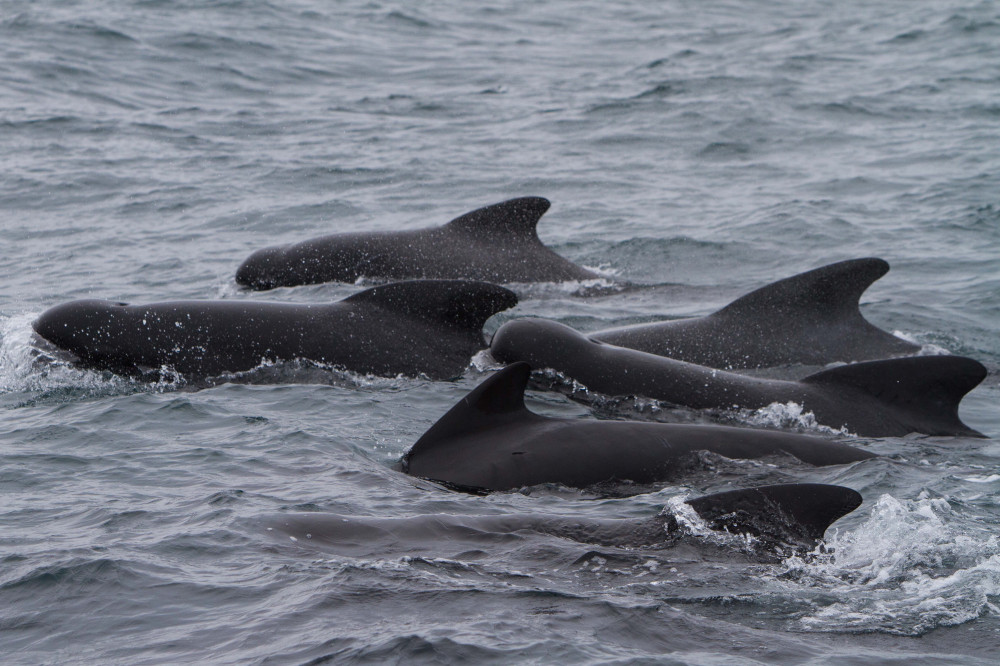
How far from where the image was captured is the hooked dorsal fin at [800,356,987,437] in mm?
9203

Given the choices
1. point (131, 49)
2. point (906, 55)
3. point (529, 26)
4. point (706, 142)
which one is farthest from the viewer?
point (529, 26)

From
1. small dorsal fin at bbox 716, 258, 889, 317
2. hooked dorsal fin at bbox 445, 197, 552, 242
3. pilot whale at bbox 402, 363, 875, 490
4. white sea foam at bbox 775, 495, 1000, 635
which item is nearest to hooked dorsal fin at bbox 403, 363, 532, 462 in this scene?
pilot whale at bbox 402, 363, 875, 490

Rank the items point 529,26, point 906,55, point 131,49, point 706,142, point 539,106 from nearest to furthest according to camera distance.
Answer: point 706,142
point 539,106
point 131,49
point 906,55
point 529,26

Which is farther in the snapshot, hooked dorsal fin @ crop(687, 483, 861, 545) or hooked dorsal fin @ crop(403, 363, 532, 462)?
hooked dorsal fin @ crop(403, 363, 532, 462)

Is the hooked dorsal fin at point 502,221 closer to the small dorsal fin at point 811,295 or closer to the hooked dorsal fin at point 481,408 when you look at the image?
the small dorsal fin at point 811,295

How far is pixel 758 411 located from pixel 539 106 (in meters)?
16.9

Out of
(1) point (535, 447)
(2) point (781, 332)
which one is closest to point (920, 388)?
(2) point (781, 332)

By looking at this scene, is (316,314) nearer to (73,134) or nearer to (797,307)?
(797,307)

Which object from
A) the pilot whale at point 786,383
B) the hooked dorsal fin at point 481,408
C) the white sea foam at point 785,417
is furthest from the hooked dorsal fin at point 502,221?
the hooked dorsal fin at point 481,408

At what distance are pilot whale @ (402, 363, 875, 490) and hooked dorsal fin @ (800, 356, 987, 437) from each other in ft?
4.21

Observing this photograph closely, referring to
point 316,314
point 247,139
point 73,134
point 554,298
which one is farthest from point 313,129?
point 316,314

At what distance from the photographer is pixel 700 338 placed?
434 inches

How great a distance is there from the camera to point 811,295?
436 inches

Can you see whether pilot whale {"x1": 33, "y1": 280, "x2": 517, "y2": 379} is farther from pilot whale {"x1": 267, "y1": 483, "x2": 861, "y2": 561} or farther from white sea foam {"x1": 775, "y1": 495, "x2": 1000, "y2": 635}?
white sea foam {"x1": 775, "y1": 495, "x2": 1000, "y2": 635}
